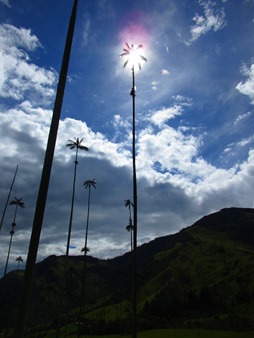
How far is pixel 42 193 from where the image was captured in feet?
40.0

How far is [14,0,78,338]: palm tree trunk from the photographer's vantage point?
10472 millimetres

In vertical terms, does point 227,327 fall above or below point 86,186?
below

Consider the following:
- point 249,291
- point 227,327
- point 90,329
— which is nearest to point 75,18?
point 227,327

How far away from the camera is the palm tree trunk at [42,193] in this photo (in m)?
10.5

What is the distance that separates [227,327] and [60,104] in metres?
133

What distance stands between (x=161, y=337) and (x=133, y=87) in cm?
8479

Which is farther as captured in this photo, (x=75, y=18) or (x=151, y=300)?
(x=151, y=300)

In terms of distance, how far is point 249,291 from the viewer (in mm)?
182625

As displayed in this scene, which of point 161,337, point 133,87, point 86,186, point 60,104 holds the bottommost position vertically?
point 161,337

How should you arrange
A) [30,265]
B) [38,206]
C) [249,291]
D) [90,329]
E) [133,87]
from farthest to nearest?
[249,291] < [90,329] < [133,87] < [38,206] < [30,265]

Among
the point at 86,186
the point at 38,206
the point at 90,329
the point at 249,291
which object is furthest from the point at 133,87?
the point at 249,291

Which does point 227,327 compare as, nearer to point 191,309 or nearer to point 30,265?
point 191,309

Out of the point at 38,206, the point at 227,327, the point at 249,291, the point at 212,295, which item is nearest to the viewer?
the point at 38,206

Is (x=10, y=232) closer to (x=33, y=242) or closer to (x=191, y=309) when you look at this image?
(x=33, y=242)
